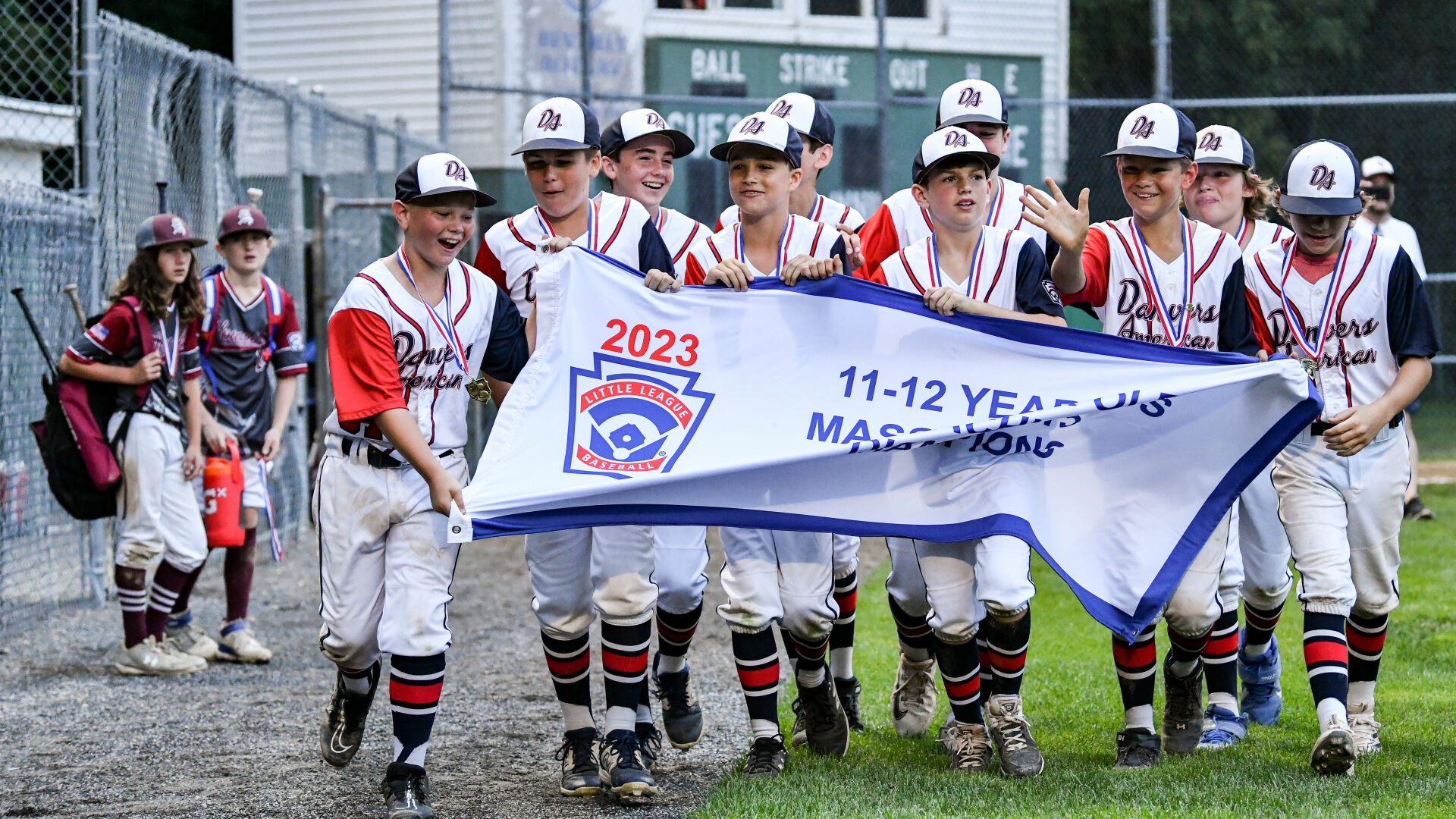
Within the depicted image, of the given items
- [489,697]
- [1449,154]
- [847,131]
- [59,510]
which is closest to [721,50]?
[847,131]

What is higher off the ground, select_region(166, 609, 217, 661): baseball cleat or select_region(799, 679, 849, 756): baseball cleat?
select_region(799, 679, 849, 756): baseball cleat

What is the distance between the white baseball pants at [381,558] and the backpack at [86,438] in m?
3.19

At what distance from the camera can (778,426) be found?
563 centimetres

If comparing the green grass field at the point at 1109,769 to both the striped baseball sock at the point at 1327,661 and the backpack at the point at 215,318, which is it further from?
the backpack at the point at 215,318

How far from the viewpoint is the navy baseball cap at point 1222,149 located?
682 cm

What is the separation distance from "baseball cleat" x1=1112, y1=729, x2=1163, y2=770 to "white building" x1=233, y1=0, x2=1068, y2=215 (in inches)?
441

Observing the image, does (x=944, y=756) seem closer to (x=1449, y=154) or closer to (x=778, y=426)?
(x=778, y=426)

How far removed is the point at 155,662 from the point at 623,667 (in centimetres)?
358

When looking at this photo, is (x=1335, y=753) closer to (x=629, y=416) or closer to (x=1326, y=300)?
(x=1326, y=300)

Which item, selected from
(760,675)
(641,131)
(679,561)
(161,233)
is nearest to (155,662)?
(161,233)

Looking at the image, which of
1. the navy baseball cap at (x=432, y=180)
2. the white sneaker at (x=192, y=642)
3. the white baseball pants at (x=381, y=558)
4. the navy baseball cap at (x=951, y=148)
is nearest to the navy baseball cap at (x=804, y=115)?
the navy baseball cap at (x=951, y=148)

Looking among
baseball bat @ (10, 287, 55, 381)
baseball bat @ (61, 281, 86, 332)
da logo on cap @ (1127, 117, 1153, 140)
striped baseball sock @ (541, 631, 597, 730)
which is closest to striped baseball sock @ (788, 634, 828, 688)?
striped baseball sock @ (541, 631, 597, 730)

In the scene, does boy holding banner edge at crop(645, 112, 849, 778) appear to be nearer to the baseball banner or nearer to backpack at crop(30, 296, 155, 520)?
the baseball banner

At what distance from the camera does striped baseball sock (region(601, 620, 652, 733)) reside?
5641 mm
